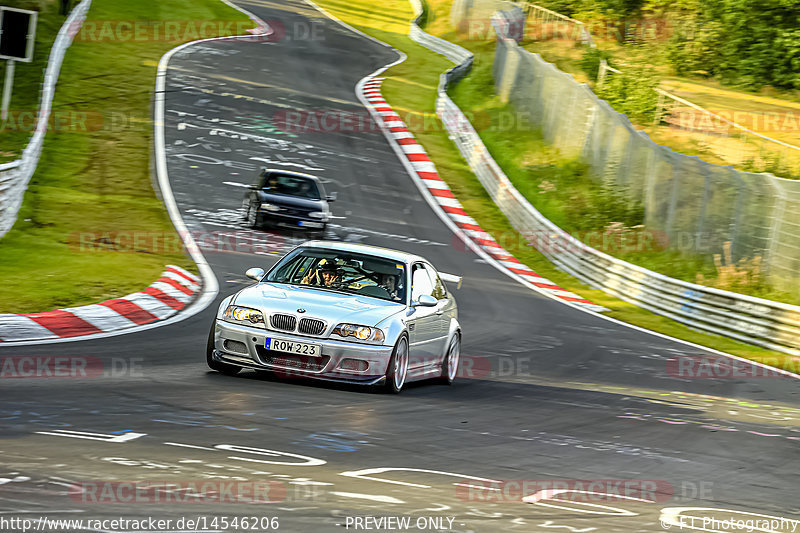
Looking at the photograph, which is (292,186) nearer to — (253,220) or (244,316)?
(253,220)

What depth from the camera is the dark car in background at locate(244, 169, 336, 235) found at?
24.4 metres

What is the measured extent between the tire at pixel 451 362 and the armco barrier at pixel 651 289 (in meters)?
8.36

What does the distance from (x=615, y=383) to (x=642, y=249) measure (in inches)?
507

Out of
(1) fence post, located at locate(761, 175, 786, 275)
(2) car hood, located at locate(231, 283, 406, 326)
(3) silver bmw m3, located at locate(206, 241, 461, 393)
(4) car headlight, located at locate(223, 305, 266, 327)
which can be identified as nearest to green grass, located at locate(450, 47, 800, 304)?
(1) fence post, located at locate(761, 175, 786, 275)

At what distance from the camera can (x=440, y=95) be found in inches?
1533

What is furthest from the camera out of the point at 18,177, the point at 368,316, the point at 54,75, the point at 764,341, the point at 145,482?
the point at 54,75

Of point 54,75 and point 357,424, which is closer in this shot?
point 357,424

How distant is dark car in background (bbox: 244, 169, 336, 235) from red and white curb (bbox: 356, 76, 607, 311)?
3.88 metres

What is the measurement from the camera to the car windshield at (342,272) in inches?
440

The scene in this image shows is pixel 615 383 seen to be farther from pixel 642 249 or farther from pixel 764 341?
pixel 642 249

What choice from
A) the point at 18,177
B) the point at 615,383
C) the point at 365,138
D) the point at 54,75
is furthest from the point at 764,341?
the point at 54,75

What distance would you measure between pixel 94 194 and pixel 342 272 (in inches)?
580

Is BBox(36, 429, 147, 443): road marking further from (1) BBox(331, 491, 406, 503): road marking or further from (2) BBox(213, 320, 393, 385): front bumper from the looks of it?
(2) BBox(213, 320, 393, 385): front bumper

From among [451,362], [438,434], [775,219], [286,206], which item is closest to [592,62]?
[286,206]
